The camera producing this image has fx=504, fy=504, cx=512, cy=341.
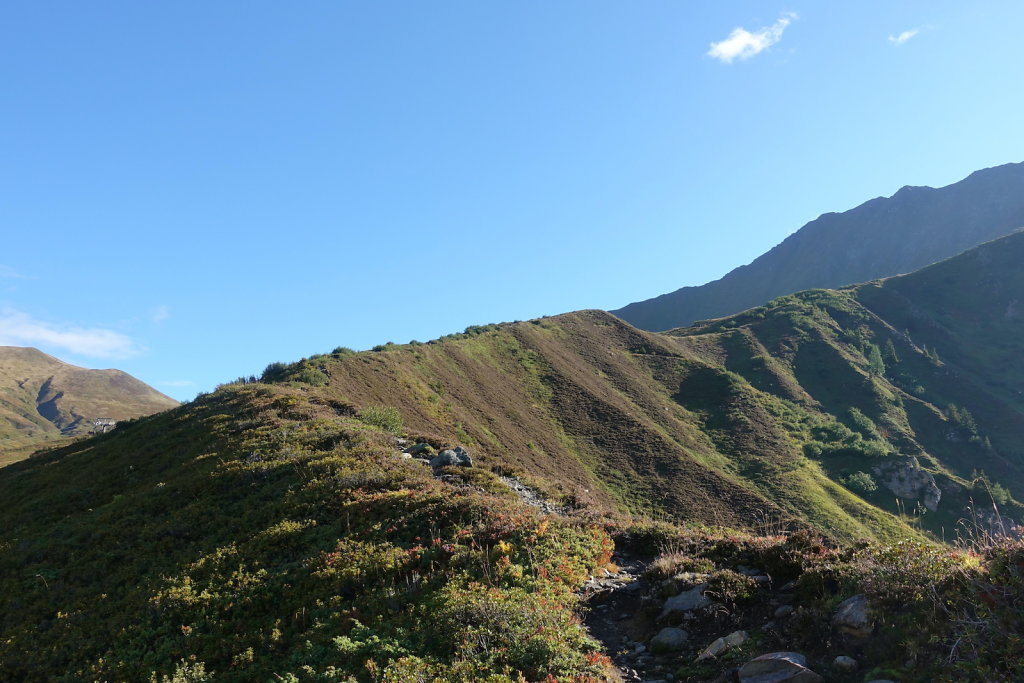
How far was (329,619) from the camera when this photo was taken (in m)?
10.2

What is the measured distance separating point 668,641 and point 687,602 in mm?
1165

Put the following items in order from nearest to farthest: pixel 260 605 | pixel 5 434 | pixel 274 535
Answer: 1. pixel 260 605
2. pixel 274 535
3. pixel 5 434

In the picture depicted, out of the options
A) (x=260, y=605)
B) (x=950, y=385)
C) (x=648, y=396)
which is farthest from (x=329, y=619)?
(x=950, y=385)

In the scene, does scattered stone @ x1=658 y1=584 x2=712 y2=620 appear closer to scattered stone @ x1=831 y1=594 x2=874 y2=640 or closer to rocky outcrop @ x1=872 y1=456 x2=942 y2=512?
scattered stone @ x1=831 y1=594 x2=874 y2=640

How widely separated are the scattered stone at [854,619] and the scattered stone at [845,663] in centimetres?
49

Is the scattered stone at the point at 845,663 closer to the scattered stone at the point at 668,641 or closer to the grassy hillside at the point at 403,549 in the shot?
the grassy hillside at the point at 403,549

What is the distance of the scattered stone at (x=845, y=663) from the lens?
6.69 meters

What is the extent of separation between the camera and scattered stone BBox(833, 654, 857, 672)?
669 cm

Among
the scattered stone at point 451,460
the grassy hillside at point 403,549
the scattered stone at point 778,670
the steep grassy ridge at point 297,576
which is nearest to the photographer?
the scattered stone at point 778,670

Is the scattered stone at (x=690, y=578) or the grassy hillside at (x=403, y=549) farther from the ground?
the grassy hillside at (x=403, y=549)

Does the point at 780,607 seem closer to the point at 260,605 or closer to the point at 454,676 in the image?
the point at 454,676

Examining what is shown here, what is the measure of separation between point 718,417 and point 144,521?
6745cm

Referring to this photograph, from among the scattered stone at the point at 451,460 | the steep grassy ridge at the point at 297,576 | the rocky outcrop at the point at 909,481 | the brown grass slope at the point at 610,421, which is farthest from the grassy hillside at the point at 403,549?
the rocky outcrop at the point at 909,481

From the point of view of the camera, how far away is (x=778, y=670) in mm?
6793
